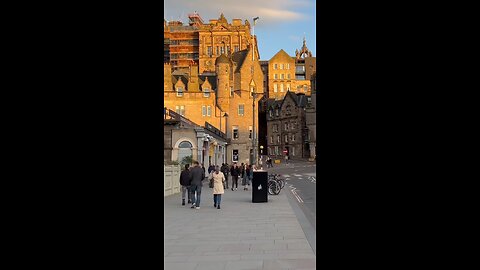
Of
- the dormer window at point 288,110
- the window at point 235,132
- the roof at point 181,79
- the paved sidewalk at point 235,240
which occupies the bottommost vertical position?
the paved sidewalk at point 235,240

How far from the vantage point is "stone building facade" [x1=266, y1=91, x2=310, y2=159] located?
9244 centimetres

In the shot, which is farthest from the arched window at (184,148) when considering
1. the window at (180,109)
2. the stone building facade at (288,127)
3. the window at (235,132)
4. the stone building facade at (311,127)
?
the stone building facade at (288,127)

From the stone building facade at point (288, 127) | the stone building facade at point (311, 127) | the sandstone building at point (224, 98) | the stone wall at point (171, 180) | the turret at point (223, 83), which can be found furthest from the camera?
the stone building facade at point (288, 127)

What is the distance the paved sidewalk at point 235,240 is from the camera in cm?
827

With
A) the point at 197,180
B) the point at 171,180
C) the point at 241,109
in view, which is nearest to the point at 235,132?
the point at 241,109

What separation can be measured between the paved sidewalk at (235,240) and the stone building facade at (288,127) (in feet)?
247

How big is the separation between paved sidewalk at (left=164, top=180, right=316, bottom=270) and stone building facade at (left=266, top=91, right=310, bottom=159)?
75254 millimetres

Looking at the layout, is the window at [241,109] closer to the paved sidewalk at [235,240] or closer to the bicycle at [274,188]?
the bicycle at [274,188]

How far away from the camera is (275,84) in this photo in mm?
112625

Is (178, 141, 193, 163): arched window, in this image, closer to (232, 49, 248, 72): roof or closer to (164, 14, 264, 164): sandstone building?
(164, 14, 264, 164): sandstone building
